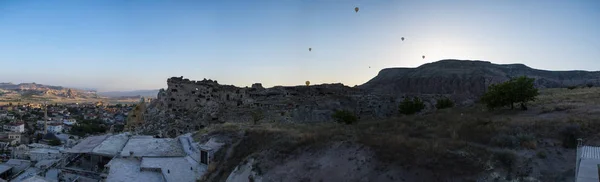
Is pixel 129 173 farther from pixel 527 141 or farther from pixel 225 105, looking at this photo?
pixel 225 105

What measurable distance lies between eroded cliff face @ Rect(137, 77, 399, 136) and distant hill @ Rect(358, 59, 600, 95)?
54.9ft

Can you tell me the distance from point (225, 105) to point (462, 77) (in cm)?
3740

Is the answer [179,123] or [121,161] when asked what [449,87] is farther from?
[121,161]

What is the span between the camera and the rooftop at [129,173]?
1326 cm

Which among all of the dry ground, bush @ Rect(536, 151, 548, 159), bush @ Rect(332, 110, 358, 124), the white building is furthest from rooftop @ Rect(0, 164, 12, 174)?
bush @ Rect(536, 151, 548, 159)

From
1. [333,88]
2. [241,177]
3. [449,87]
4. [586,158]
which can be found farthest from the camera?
[449,87]

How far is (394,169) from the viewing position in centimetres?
928

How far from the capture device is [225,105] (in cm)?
2989

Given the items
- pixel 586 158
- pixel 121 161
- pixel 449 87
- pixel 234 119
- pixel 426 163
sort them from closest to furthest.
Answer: pixel 586 158
pixel 426 163
pixel 121 161
pixel 234 119
pixel 449 87

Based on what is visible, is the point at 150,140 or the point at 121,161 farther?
the point at 150,140

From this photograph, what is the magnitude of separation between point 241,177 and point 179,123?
17360mm

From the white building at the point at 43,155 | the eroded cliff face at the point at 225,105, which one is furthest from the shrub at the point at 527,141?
the white building at the point at 43,155

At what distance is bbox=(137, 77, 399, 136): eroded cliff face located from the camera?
27750 mm

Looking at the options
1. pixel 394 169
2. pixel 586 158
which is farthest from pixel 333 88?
pixel 586 158
